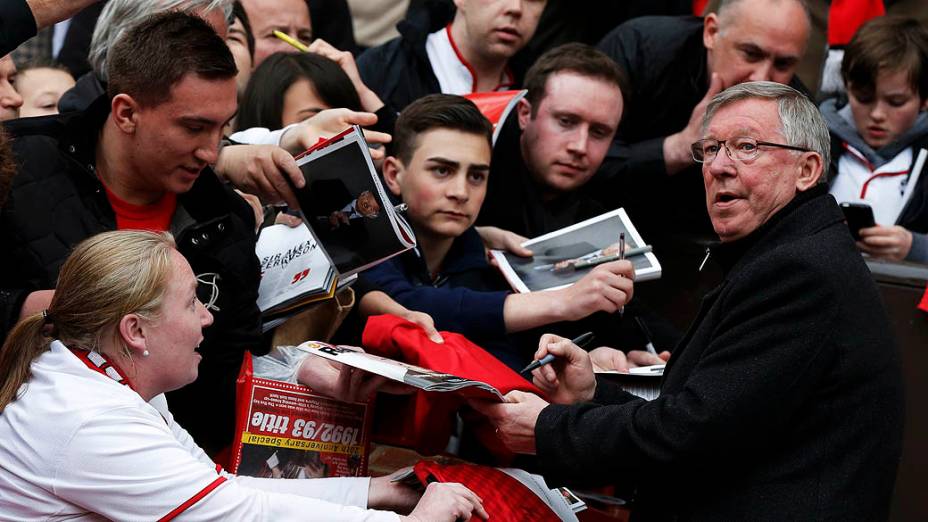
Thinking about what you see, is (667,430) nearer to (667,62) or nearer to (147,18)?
(147,18)

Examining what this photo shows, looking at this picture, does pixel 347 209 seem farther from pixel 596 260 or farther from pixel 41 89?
pixel 41 89

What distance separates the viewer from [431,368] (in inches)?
129

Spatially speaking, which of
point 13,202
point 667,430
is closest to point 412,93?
point 13,202

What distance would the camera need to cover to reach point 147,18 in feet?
11.5

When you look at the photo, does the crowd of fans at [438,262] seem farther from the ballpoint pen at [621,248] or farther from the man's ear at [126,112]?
the ballpoint pen at [621,248]

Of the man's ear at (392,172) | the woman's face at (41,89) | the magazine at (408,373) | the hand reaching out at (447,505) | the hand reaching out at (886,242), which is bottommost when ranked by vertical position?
the hand reaching out at (886,242)

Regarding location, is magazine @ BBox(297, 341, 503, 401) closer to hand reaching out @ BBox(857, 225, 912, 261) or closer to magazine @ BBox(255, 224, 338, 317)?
magazine @ BBox(255, 224, 338, 317)

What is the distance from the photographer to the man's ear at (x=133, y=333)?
A: 2.68m

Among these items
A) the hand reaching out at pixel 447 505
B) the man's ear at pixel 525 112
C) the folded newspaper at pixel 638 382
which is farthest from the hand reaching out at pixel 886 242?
the hand reaching out at pixel 447 505

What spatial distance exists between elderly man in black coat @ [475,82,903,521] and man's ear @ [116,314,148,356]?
101 centimetres

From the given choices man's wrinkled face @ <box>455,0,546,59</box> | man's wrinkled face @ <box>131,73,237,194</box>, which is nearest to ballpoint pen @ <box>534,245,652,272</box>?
man's wrinkled face @ <box>455,0,546,59</box>

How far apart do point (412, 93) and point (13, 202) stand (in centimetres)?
219

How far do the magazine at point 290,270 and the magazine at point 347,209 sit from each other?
3.7 inches

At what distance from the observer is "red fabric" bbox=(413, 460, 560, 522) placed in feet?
10.0
